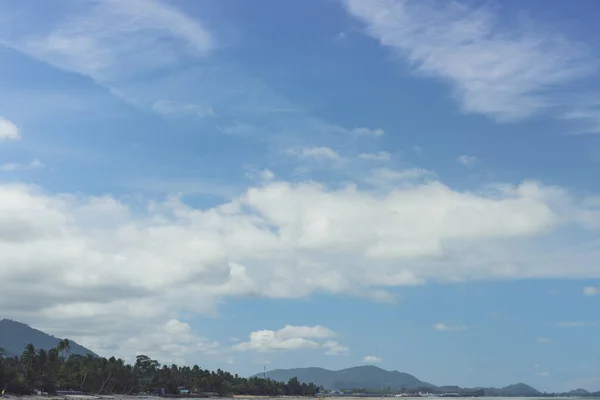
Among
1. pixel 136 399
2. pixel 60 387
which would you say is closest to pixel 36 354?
pixel 60 387

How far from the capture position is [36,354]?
17050cm

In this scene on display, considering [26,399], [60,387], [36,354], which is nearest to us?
[26,399]

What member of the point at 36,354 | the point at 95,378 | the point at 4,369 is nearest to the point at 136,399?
the point at 95,378

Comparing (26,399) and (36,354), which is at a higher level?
(36,354)

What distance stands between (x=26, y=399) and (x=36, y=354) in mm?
33550

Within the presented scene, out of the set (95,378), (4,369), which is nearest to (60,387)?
(95,378)

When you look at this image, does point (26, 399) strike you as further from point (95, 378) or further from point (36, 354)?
point (95, 378)

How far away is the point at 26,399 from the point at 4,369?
10.7 metres

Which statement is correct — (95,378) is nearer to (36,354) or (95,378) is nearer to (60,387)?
(60,387)

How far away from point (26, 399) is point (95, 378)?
6180 centimetres

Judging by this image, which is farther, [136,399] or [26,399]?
[136,399]

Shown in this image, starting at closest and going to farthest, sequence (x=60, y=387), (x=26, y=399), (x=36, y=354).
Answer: (x=26, y=399) → (x=36, y=354) → (x=60, y=387)

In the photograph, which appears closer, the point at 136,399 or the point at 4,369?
the point at 4,369

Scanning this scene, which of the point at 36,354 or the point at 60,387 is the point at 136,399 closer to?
the point at 60,387
